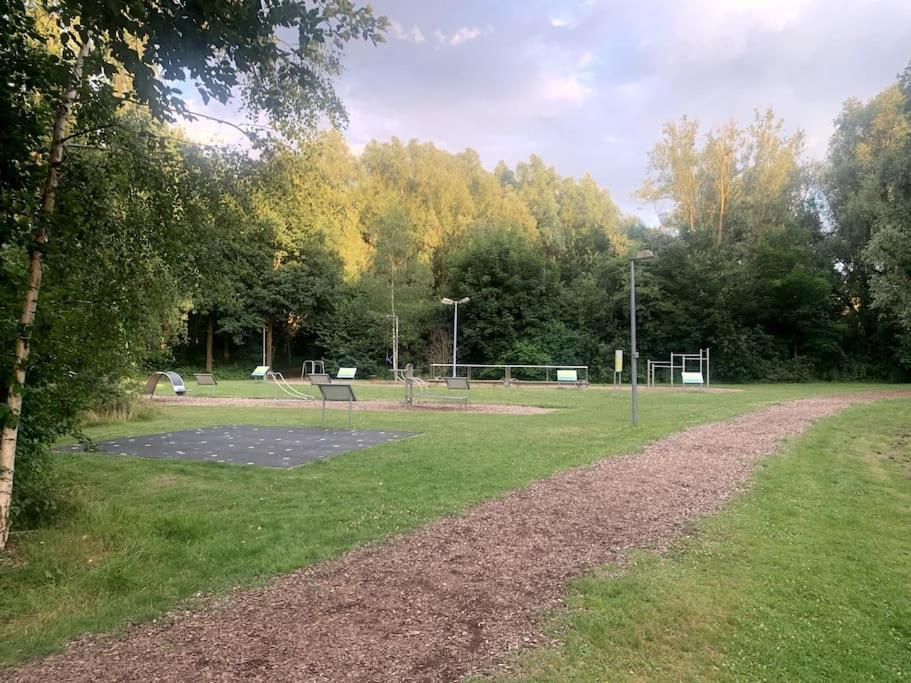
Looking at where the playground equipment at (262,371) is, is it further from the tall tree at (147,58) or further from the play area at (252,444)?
the tall tree at (147,58)

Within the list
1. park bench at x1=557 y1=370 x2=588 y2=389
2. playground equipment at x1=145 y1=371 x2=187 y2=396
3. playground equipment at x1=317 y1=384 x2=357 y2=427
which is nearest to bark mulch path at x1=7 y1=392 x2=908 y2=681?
playground equipment at x1=317 y1=384 x2=357 y2=427

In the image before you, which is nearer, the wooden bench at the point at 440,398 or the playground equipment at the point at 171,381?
the playground equipment at the point at 171,381

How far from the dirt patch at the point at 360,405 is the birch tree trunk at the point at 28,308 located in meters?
11.5

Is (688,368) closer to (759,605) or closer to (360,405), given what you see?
(360,405)

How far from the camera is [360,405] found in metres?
17.2

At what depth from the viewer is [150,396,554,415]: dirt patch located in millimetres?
15648

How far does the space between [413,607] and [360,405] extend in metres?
14.2

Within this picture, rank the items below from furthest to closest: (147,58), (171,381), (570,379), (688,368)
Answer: (688,368), (570,379), (171,381), (147,58)

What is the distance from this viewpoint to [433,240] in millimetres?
40438

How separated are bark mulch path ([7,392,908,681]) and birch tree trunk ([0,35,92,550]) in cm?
177

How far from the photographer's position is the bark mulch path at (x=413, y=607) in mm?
2643

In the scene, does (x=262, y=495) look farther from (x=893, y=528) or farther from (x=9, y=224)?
(x=893, y=528)

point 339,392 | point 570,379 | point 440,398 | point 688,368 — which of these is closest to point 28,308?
point 339,392

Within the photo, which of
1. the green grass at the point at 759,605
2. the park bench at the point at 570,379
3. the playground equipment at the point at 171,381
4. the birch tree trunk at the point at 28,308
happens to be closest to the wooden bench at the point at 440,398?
the playground equipment at the point at 171,381
